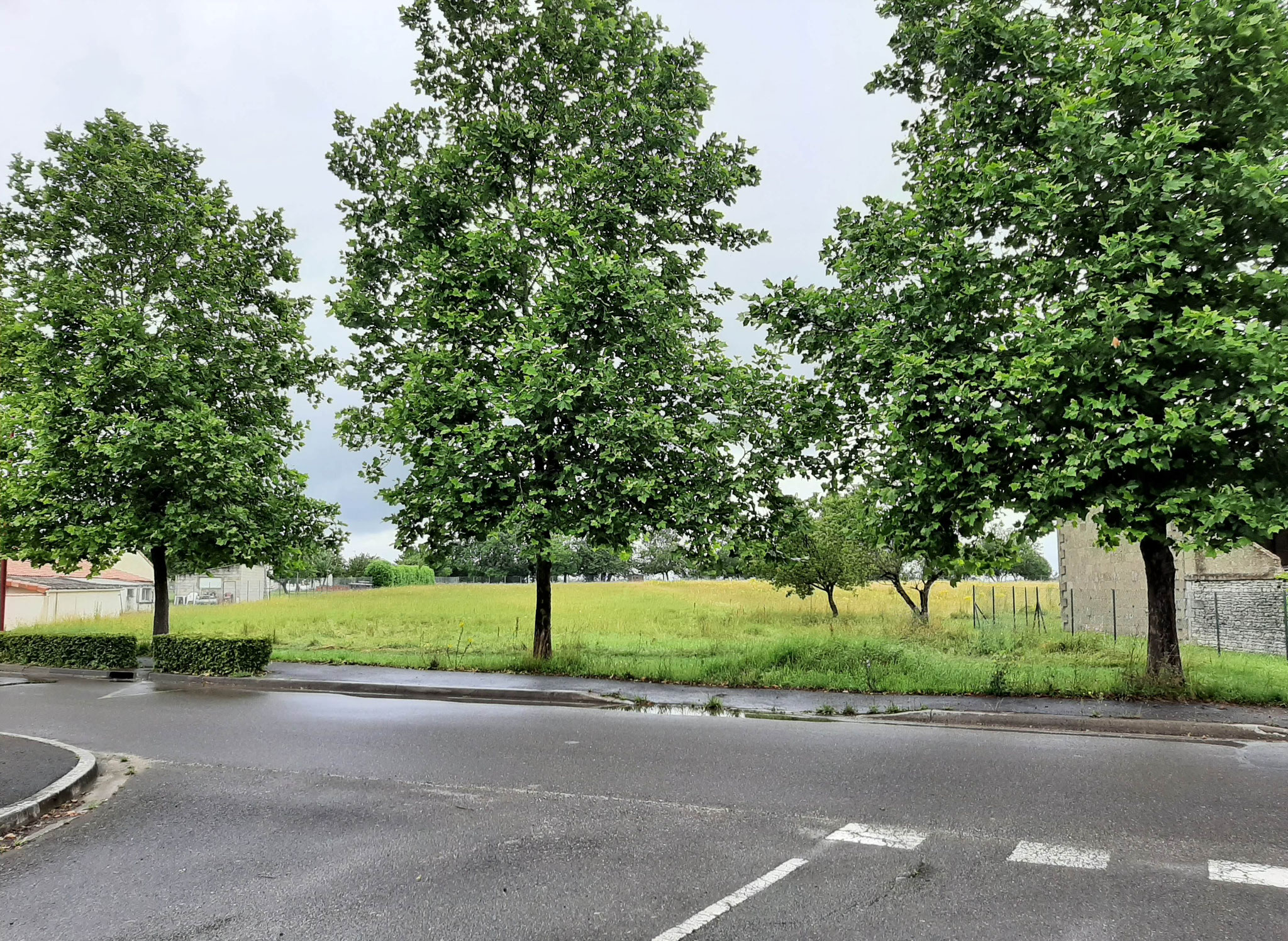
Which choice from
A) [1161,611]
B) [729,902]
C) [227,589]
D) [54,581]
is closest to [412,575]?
[227,589]

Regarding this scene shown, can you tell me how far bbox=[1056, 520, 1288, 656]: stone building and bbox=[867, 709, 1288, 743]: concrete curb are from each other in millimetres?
7251

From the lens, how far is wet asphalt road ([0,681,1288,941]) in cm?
411

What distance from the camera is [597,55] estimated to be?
50.6 ft

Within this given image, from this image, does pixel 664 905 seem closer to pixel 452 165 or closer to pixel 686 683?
pixel 686 683

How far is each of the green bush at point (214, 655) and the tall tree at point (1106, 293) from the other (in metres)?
12.7

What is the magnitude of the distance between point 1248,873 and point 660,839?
3.53m

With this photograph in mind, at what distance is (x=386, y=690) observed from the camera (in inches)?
536

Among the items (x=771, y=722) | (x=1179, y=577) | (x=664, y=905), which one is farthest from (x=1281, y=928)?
(x=1179, y=577)

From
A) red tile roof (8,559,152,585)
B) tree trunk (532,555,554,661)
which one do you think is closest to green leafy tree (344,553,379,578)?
red tile roof (8,559,152,585)

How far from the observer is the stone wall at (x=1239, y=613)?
1741 centimetres

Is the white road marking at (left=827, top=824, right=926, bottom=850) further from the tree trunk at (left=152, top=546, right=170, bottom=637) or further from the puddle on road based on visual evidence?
the tree trunk at (left=152, top=546, right=170, bottom=637)

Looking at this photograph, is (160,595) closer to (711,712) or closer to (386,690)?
(386,690)

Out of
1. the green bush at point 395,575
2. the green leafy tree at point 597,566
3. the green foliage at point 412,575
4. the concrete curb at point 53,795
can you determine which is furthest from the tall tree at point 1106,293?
the green foliage at point 412,575

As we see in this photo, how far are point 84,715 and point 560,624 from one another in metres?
16.5
